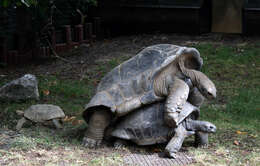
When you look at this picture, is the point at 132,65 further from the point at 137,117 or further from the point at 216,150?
the point at 216,150

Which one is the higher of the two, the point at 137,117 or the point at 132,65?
the point at 132,65

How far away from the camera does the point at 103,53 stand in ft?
32.2

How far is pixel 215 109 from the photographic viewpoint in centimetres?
668

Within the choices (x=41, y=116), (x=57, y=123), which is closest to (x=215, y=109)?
(x=57, y=123)

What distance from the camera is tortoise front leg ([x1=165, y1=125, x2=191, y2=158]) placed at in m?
4.53

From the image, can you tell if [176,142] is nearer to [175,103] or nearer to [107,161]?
[175,103]

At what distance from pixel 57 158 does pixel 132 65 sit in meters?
1.26

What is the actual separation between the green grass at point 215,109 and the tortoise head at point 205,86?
0.57 metres

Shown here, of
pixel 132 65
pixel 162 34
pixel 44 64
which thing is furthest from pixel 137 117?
pixel 162 34

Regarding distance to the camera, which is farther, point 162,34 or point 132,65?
point 162,34

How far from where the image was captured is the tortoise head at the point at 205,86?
478 centimetres

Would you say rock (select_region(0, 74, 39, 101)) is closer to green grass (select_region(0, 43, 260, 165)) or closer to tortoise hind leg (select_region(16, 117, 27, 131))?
green grass (select_region(0, 43, 260, 165))

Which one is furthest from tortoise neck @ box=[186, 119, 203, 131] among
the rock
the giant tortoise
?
the rock

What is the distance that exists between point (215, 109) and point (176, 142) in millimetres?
2222
